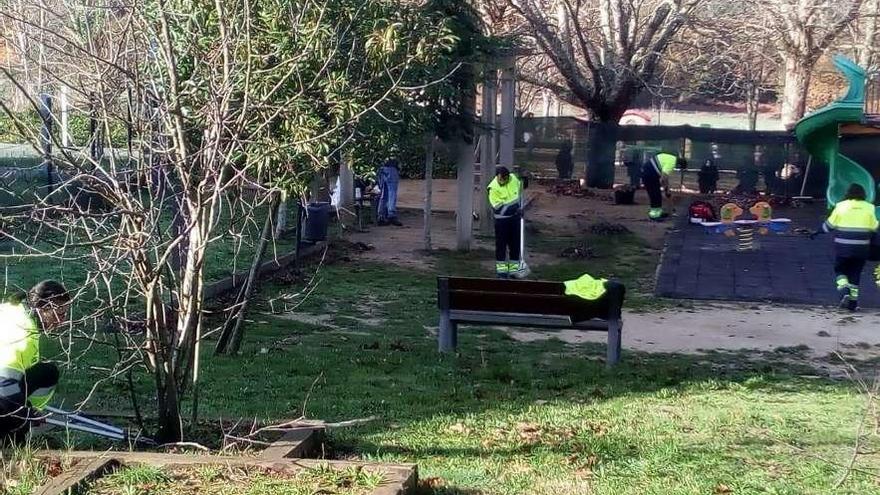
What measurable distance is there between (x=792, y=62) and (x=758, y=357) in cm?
2100

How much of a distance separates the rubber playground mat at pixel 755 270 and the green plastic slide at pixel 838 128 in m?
1.50

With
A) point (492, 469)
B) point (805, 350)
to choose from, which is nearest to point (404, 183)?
point (805, 350)

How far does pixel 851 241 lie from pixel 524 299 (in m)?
5.81

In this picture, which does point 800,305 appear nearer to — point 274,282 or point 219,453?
point 274,282

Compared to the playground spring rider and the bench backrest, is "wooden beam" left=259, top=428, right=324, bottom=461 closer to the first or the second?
the bench backrest

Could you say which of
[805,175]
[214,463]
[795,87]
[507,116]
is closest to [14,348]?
[214,463]

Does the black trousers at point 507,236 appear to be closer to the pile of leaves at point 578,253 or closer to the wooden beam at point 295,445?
the pile of leaves at point 578,253

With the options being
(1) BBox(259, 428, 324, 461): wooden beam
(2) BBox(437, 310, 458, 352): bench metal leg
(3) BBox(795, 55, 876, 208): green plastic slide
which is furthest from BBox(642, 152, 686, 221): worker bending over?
(1) BBox(259, 428, 324, 461): wooden beam

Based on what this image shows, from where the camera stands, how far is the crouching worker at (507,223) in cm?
1504

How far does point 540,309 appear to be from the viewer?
929 cm

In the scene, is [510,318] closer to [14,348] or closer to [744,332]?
[744,332]

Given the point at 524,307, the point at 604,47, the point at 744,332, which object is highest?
the point at 604,47

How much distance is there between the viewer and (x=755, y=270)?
1595 centimetres

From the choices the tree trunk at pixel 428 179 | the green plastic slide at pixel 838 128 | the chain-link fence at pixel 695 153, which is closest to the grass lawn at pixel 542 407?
the tree trunk at pixel 428 179
